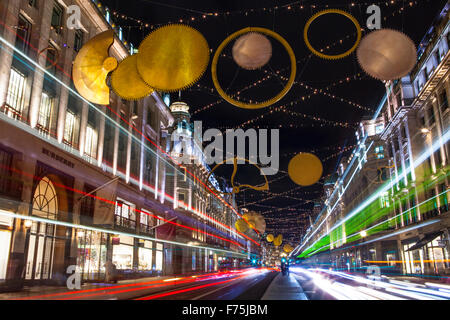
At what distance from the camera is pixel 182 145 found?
50469mm

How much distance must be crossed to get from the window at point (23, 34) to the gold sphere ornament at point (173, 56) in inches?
566

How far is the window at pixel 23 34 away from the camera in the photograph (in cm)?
1748

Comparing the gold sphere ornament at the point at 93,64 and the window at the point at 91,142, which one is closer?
the gold sphere ornament at the point at 93,64

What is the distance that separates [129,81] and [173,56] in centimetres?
157

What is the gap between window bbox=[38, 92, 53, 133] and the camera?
18844mm

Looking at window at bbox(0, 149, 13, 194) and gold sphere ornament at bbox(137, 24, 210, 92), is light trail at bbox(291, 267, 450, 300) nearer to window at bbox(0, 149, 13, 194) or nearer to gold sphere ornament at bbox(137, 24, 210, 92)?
gold sphere ornament at bbox(137, 24, 210, 92)

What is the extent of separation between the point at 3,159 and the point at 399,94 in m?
37.7

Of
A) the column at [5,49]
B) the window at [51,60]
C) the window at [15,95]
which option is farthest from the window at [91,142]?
the column at [5,49]

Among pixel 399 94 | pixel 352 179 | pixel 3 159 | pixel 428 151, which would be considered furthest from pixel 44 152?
pixel 352 179

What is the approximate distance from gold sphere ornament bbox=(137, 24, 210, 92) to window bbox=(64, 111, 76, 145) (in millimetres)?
16540

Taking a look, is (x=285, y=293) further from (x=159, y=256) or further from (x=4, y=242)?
(x=159, y=256)

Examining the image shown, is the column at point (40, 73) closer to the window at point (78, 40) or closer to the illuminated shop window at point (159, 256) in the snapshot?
the window at point (78, 40)

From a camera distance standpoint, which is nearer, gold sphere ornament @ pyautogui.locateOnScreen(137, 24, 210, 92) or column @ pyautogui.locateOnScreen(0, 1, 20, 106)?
gold sphere ornament @ pyautogui.locateOnScreen(137, 24, 210, 92)

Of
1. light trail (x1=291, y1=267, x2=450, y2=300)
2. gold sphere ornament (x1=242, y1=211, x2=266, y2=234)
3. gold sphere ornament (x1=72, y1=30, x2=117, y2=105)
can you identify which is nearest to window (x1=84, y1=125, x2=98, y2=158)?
gold sphere ornament (x1=242, y1=211, x2=266, y2=234)
